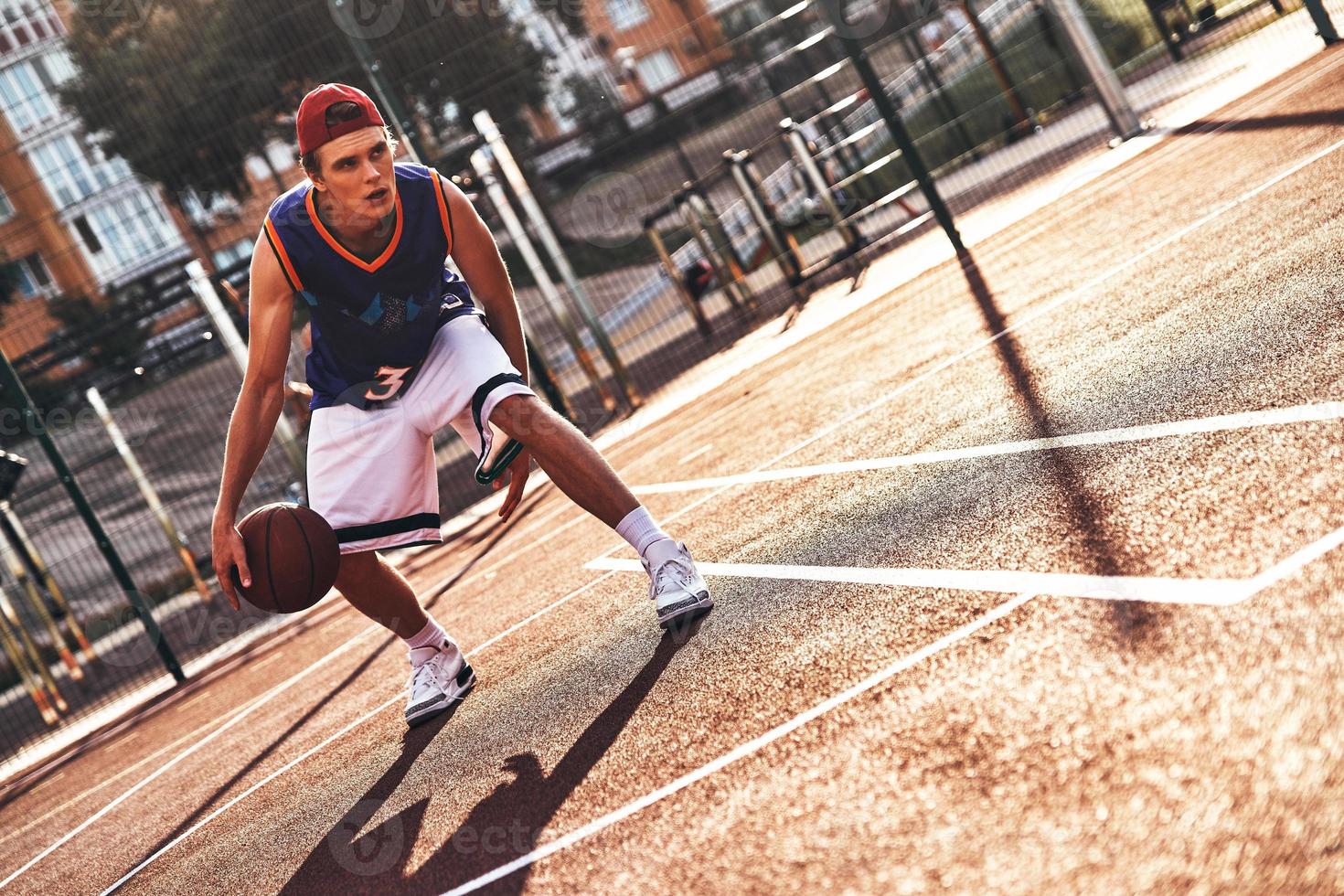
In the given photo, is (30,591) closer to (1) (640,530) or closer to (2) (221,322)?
(2) (221,322)

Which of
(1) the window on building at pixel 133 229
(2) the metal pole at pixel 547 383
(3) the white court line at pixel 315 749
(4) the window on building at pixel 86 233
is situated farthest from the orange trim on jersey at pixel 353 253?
(1) the window on building at pixel 133 229

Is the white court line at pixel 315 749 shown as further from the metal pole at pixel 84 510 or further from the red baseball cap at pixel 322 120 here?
the metal pole at pixel 84 510

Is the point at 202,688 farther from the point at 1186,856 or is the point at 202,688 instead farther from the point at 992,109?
the point at 992,109

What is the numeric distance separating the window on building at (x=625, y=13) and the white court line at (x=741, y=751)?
47.7 feet

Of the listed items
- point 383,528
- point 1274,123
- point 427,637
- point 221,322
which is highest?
point 221,322

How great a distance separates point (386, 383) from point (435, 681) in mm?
1144

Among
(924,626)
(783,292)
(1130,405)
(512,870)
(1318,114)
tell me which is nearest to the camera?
(512,870)

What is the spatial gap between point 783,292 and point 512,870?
34.9 feet

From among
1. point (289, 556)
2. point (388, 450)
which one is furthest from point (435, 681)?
point (388, 450)

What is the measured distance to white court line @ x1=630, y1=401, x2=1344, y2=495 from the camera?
3.22 meters

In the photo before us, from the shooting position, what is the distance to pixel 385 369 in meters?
4.08

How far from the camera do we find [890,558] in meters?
3.65

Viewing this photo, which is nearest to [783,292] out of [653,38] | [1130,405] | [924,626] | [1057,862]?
[653,38]

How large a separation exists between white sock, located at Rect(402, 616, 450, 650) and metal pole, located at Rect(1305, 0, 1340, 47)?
7.97 metres
